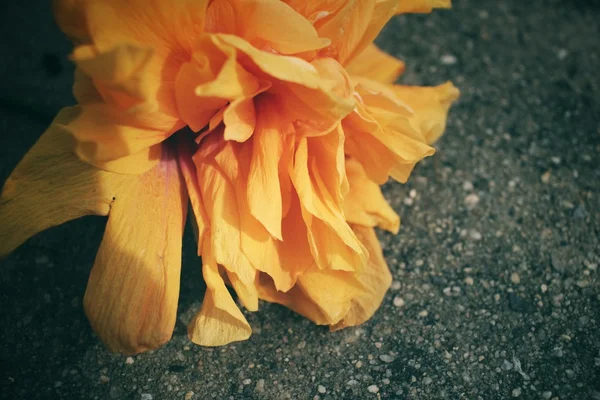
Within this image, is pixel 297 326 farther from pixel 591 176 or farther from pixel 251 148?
pixel 591 176

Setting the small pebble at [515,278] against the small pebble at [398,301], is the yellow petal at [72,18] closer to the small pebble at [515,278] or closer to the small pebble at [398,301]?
the small pebble at [398,301]

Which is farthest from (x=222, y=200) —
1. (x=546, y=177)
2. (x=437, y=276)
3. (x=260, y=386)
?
(x=546, y=177)

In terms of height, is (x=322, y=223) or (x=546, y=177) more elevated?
(x=322, y=223)

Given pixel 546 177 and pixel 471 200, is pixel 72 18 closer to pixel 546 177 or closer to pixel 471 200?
pixel 471 200

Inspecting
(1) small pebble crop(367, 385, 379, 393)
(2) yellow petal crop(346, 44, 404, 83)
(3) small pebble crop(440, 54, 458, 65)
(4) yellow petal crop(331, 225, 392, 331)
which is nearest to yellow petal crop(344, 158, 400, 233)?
(4) yellow petal crop(331, 225, 392, 331)

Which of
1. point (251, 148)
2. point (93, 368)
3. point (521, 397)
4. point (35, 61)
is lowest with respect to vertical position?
point (521, 397)

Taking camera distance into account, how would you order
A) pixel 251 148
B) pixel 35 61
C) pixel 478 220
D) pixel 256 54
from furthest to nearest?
1. pixel 35 61
2. pixel 478 220
3. pixel 251 148
4. pixel 256 54

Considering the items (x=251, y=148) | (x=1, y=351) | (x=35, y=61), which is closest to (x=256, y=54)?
(x=251, y=148)
